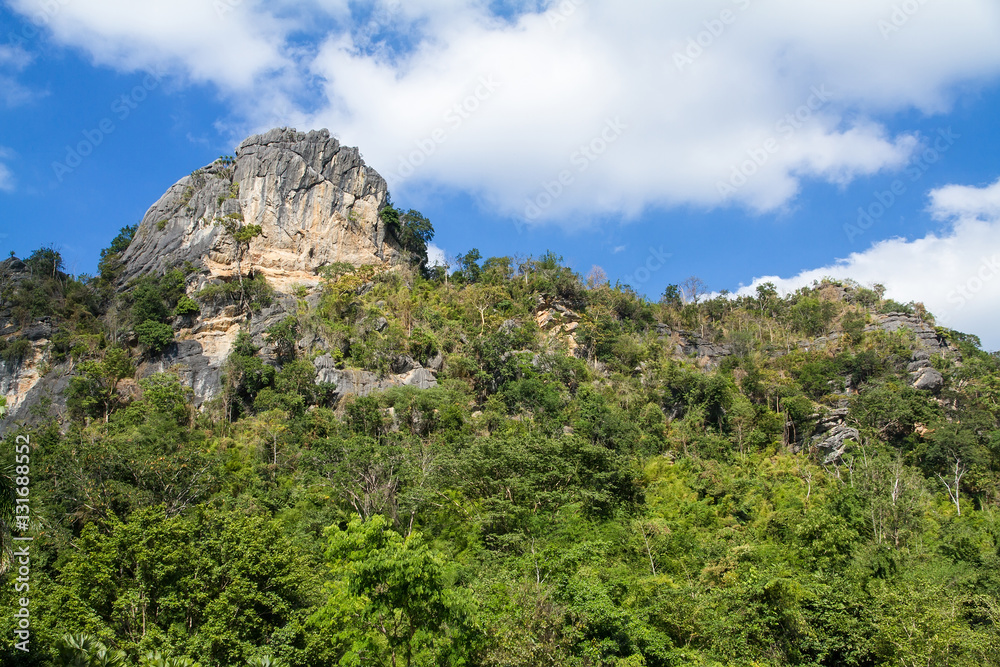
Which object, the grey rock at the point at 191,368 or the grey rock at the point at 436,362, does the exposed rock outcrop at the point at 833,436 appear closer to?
the grey rock at the point at 436,362

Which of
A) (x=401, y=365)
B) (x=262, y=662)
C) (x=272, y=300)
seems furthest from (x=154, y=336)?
(x=262, y=662)

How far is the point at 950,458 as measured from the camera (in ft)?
105

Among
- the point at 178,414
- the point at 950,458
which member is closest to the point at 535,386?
the point at 178,414

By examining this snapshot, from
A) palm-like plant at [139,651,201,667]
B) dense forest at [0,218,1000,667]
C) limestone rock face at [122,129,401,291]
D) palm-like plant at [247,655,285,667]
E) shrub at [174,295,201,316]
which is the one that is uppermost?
limestone rock face at [122,129,401,291]

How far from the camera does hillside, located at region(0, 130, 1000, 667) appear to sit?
1350cm

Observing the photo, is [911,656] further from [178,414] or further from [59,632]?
[178,414]

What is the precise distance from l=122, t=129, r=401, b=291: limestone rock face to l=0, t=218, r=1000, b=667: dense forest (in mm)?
2309

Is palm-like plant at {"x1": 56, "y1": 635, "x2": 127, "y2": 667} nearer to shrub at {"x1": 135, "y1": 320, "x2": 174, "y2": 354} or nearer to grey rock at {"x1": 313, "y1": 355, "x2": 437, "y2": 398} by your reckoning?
grey rock at {"x1": 313, "y1": 355, "x2": 437, "y2": 398}

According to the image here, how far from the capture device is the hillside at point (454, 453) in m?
13.5

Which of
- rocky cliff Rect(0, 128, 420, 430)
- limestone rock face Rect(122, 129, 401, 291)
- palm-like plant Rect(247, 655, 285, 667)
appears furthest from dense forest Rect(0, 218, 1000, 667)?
limestone rock face Rect(122, 129, 401, 291)

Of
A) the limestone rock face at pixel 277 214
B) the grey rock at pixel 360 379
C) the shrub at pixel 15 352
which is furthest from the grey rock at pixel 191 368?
the shrub at pixel 15 352

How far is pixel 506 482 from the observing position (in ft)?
74.6

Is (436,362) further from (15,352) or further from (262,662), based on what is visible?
(262,662)

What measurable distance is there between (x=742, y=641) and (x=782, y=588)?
1603 millimetres
